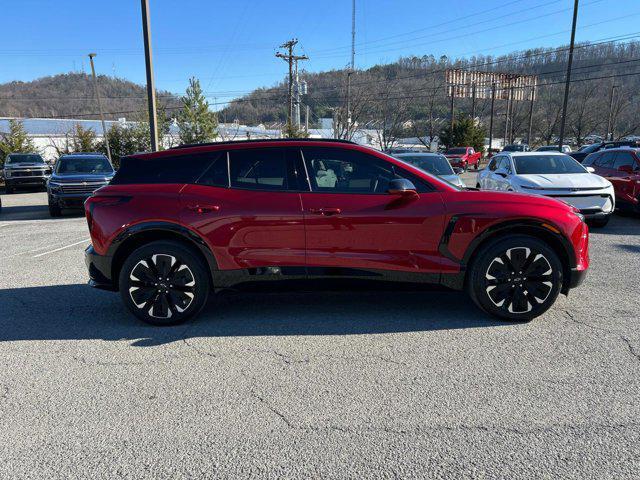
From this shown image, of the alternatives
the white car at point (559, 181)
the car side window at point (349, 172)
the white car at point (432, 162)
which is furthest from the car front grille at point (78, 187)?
the white car at point (559, 181)

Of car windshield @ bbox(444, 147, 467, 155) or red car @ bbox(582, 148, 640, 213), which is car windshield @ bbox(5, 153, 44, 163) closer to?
red car @ bbox(582, 148, 640, 213)

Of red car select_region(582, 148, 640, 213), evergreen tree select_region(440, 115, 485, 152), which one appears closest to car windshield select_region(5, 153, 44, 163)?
red car select_region(582, 148, 640, 213)

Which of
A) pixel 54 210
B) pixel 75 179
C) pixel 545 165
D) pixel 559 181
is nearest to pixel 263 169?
pixel 559 181

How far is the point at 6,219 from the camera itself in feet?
44.3

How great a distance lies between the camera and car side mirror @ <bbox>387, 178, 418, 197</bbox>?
14.2 feet

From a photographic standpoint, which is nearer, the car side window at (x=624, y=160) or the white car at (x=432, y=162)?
the car side window at (x=624, y=160)

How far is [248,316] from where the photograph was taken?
16.2 ft

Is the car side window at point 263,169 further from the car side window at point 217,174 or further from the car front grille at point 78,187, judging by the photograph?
the car front grille at point 78,187

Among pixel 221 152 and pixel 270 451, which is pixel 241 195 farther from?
pixel 270 451

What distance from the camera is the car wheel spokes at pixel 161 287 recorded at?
4.61 m

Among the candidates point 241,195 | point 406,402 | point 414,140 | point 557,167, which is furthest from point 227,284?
point 414,140

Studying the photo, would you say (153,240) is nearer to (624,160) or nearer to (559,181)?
(559,181)

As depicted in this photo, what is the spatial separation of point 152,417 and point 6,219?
1316 centimetres

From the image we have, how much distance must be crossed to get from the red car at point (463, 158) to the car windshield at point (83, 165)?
2581 centimetres
